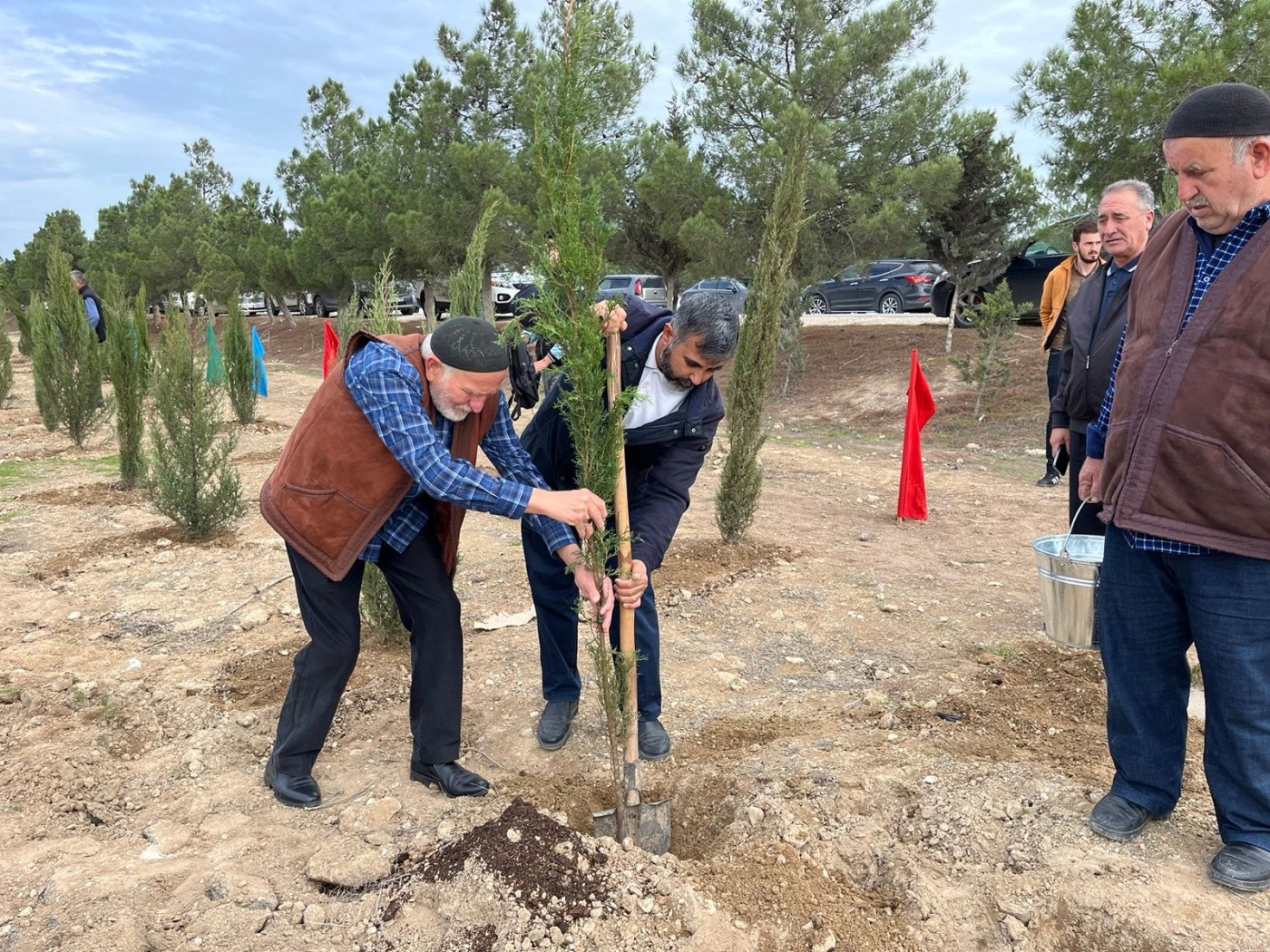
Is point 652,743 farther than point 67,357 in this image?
No

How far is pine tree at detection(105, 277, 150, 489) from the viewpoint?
684 centimetres

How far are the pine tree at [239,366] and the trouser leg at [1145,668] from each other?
1101cm

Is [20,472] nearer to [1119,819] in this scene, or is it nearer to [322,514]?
[322,514]

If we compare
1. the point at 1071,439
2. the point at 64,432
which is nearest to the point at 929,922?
the point at 1071,439

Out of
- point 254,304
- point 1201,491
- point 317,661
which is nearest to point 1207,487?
point 1201,491

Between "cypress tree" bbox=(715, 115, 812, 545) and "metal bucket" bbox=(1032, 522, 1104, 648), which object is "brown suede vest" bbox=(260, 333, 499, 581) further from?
"cypress tree" bbox=(715, 115, 812, 545)

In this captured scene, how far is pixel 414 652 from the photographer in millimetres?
3055

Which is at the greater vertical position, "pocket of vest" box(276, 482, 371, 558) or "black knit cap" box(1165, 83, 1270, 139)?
"black knit cap" box(1165, 83, 1270, 139)

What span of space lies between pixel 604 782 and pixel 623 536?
1.05 m

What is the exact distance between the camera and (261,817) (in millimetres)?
2957

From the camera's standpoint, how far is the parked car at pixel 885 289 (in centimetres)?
2036

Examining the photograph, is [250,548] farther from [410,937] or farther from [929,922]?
[929,922]

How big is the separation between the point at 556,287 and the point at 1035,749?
2334mm

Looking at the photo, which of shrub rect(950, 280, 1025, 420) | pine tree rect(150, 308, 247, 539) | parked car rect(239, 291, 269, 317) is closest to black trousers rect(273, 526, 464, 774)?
pine tree rect(150, 308, 247, 539)
